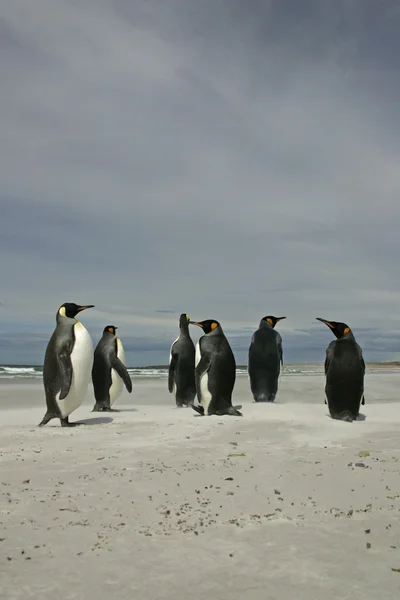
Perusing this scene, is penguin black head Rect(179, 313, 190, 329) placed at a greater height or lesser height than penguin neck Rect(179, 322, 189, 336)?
greater

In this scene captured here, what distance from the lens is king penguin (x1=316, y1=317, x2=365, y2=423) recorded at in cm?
1053

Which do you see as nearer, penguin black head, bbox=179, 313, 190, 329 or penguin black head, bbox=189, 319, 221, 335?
penguin black head, bbox=189, 319, 221, 335

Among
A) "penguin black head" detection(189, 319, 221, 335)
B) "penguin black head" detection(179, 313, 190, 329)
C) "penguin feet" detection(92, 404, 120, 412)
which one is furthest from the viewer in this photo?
"penguin black head" detection(179, 313, 190, 329)

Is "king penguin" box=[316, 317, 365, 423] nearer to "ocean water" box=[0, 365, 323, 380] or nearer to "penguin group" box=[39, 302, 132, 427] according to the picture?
"penguin group" box=[39, 302, 132, 427]

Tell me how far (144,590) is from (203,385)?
8.28m

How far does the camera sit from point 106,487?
17.2 ft

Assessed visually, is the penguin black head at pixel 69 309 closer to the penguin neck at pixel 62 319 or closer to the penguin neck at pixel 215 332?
the penguin neck at pixel 62 319

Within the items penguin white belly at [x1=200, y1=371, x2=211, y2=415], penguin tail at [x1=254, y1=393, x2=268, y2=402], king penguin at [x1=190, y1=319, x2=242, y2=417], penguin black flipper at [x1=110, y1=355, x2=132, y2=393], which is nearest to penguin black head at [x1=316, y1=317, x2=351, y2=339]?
king penguin at [x1=190, y1=319, x2=242, y2=417]

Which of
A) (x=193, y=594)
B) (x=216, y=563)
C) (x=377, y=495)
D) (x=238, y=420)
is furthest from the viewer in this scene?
(x=238, y=420)

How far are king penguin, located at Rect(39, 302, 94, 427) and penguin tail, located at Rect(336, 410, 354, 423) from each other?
436cm

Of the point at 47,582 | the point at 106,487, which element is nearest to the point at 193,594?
the point at 47,582

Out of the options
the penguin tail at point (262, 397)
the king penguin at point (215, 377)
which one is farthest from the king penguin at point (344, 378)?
the penguin tail at point (262, 397)

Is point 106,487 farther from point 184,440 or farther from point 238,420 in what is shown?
point 238,420

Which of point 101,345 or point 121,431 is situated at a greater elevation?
point 101,345
